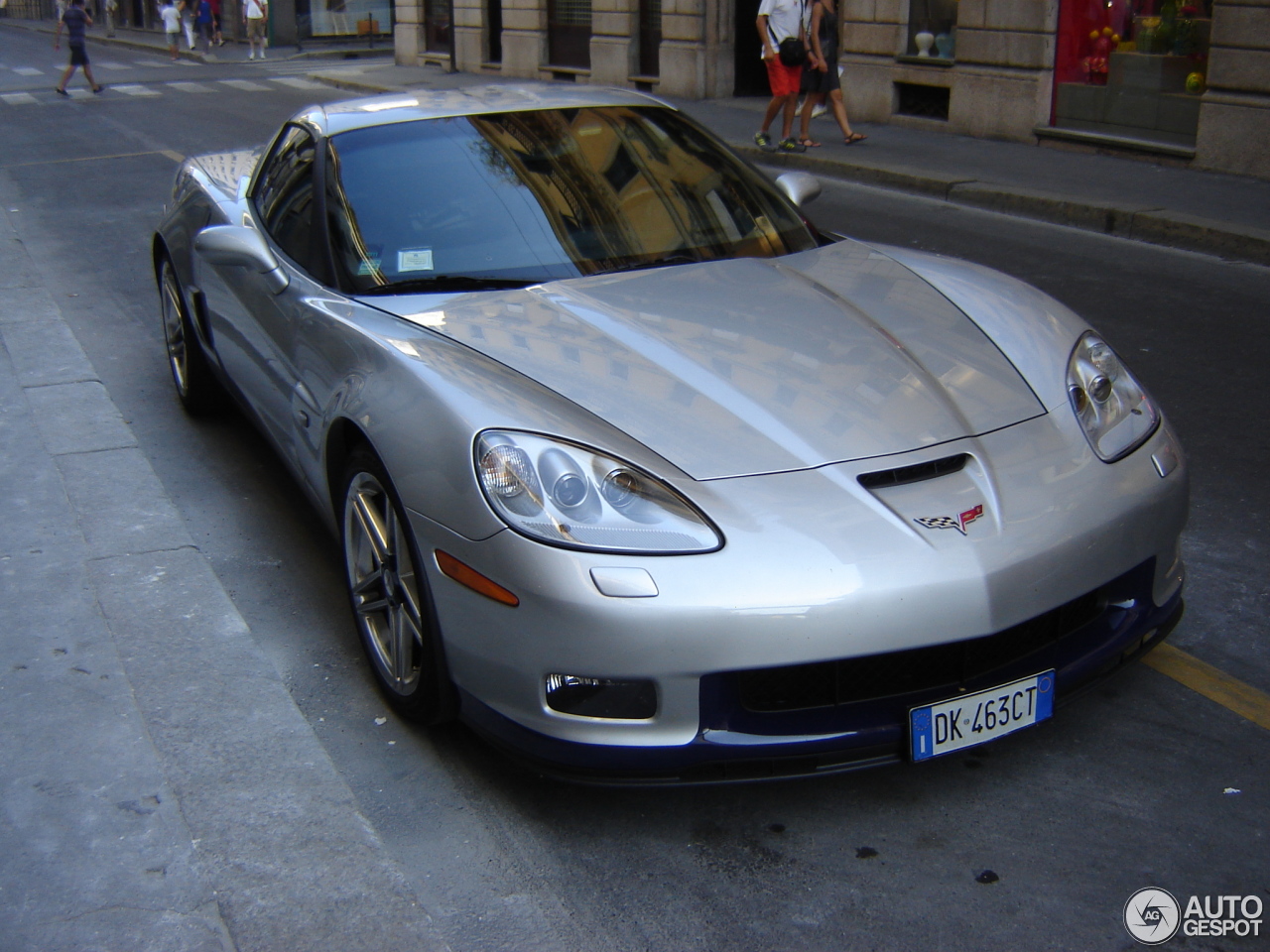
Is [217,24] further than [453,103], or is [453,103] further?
[217,24]

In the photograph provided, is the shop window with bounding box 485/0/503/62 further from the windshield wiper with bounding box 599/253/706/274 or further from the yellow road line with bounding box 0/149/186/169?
the windshield wiper with bounding box 599/253/706/274

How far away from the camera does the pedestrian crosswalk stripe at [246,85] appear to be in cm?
2494

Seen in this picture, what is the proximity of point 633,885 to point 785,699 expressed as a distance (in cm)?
48

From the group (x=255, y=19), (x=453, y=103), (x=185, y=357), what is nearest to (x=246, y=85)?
(x=255, y=19)

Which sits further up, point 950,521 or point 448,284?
point 448,284

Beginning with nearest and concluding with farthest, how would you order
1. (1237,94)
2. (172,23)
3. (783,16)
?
(1237,94)
(783,16)
(172,23)

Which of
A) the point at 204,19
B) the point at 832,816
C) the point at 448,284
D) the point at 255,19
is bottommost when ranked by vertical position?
the point at 832,816

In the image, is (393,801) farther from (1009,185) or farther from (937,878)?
(1009,185)

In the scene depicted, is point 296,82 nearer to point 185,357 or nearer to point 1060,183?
point 1060,183

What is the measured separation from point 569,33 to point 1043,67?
38.6 feet

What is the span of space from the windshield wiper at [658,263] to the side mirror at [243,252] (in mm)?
994

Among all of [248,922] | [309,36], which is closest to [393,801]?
[248,922]

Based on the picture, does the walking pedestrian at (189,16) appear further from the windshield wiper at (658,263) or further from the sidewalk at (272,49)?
the windshield wiper at (658,263)

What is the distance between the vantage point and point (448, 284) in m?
3.67
